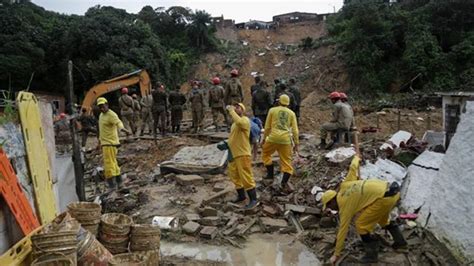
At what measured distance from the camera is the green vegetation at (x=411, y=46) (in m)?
19.9

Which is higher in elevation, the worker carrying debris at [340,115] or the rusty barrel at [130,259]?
the worker carrying debris at [340,115]

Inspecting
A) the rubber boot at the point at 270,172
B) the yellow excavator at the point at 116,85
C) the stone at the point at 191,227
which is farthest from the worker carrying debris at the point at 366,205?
the yellow excavator at the point at 116,85

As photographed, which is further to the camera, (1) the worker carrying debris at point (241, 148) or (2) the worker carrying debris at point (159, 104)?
(2) the worker carrying debris at point (159, 104)

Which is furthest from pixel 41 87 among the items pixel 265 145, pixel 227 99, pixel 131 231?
pixel 131 231

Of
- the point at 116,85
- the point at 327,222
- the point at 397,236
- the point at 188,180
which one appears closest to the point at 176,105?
the point at 116,85

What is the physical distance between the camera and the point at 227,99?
11750 mm

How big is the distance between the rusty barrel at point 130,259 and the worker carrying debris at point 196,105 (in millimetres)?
8298

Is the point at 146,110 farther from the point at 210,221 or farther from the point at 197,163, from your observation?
the point at 210,221

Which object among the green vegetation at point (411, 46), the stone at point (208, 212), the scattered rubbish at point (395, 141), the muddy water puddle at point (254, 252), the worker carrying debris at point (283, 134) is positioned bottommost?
the muddy water puddle at point (254, 252)

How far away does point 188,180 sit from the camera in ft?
26.1

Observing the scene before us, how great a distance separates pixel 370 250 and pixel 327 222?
4.23 feet

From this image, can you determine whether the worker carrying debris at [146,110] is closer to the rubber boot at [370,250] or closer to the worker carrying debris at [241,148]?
the worker carrying debris at [241,148]

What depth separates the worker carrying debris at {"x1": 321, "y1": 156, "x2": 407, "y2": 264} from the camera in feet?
14.6

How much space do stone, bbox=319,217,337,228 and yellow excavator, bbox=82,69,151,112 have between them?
9358 mm
